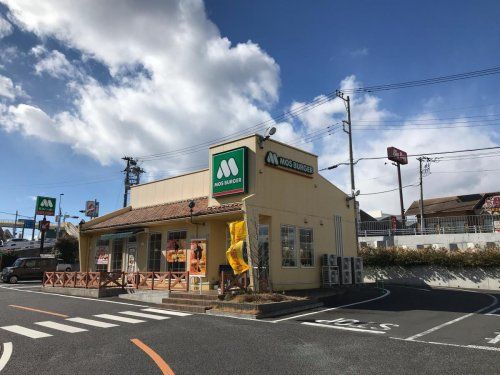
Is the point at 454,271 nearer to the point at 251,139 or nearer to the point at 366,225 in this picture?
the point at 366,225

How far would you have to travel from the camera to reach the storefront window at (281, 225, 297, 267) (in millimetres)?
17172

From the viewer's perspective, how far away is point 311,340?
27.2ft

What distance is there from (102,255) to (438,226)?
94.8ft

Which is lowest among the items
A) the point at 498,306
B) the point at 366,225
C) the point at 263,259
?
the point at 498,306

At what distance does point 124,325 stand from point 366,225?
31.6m

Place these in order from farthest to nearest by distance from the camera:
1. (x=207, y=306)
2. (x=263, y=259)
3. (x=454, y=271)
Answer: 1. (x=454, y=271)
2. (x=263, y=259)
3. (x=207, y=306)

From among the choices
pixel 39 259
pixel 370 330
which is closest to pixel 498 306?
pixel 370 330

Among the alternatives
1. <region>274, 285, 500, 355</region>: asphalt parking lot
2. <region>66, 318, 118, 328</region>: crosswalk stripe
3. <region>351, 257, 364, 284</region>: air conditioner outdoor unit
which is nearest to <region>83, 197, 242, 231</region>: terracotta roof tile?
<region>274, 285, 500, 355</region>: asphalt parking lot

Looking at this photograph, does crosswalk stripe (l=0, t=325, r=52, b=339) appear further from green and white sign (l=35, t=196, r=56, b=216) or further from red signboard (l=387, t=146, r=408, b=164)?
red signboard (l=387, t=146, r=408, b=164)

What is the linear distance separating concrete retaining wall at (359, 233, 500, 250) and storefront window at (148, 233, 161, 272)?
64.7 ft

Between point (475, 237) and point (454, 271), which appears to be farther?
point (475, 237)

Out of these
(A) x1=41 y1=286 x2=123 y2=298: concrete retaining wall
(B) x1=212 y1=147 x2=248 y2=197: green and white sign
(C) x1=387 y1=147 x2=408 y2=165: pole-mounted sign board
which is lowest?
(A) x1=41 y1=286 x2=123 y2=298: concrete retaining wall

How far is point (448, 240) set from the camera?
102 feet

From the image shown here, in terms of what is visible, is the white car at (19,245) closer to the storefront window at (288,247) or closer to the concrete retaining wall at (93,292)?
the concrete retaining wall at (93,292)
